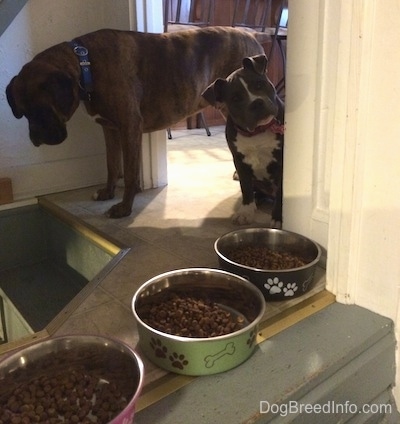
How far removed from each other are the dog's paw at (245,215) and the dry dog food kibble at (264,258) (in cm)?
37

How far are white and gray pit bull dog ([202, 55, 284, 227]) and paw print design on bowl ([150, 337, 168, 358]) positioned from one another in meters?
0.87

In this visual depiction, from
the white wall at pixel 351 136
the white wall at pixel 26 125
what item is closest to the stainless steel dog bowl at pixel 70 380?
the white wall at pixel 351 136

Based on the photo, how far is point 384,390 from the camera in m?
1.25

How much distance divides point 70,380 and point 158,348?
0.61 ft

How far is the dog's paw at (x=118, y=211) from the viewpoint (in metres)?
1.96

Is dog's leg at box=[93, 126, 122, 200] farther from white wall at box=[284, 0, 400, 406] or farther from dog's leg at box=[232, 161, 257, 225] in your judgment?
white wall at box=[284, 0, 400, 406]

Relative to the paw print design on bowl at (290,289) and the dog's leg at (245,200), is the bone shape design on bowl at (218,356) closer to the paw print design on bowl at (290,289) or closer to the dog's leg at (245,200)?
→ the paw print design on bowl at (290,289)

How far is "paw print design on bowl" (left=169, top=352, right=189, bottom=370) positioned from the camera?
0.96m

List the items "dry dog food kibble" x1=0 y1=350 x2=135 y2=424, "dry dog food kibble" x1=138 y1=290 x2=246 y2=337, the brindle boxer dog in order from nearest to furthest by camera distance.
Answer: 1. "dry dog food kibble" x1=0 y1=350 x2=135 y2=424
2. "dry dog food kibble" x1=138 y1=290 x2=246 y2=337
3. the brindle boxer dog

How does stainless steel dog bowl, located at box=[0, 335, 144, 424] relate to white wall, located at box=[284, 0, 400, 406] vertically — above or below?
below

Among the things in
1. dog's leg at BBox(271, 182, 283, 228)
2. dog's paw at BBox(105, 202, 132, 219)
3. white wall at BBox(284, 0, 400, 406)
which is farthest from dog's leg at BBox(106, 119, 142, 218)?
white wall at BBox(284, 0, 400, 406)

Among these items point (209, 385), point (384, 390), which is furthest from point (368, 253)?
point (209, 385)

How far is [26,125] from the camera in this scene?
7.20 ft

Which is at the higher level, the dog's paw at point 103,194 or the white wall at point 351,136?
the white wall at point 351,136
